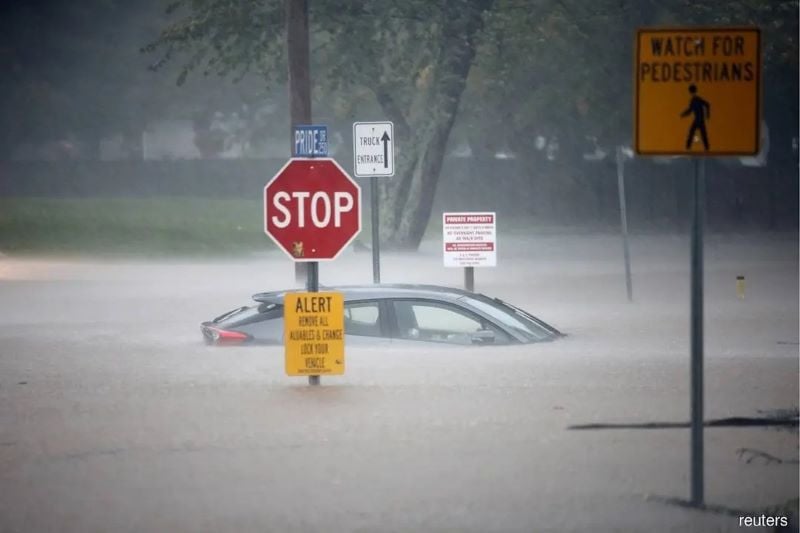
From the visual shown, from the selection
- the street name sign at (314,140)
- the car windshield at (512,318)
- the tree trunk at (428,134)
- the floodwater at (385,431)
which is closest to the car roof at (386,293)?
the car windshield at (512,318)

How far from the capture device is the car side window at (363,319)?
14883mm

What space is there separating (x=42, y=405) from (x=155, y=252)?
24.9 meters

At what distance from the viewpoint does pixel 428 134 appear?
36.5 meters

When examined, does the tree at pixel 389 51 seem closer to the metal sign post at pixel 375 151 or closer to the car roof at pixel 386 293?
the metal sign post at pixel 375 151

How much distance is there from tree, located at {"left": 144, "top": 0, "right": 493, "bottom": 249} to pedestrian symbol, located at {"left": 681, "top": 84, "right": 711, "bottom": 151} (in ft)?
91.5

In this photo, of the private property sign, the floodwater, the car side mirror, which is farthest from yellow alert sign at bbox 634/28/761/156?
the private property sign

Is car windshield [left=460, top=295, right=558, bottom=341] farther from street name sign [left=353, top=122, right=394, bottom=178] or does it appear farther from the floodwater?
street name sign [left=353, top=122, right=394, bottom=178]

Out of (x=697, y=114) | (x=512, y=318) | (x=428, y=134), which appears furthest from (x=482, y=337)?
(x=428, y=134)

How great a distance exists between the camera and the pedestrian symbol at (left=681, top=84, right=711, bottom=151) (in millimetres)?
7895

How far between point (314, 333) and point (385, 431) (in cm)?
191

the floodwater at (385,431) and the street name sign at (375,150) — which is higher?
the street name sign at (375,150)

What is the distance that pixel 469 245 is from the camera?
20.1 meters

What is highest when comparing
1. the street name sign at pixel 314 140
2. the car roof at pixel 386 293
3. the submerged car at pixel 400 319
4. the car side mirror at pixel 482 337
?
the street name sign at pixel 314 140

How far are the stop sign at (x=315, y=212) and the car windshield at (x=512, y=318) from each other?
292cm
